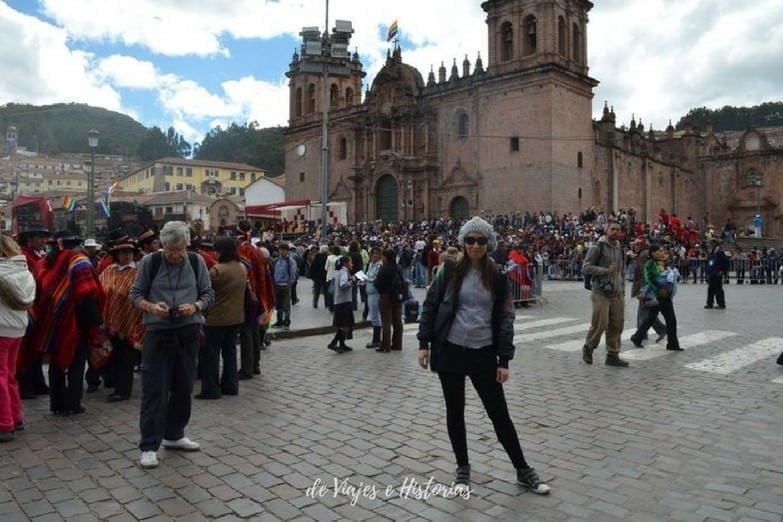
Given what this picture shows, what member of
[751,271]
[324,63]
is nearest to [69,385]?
[324,63]

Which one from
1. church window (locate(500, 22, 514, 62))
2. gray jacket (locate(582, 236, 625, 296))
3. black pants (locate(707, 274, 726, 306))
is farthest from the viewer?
church window (locate(500, 22, 514, 62))

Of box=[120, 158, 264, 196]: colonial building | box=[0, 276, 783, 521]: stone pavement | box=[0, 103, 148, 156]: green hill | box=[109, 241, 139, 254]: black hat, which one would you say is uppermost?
box=[0, 103, 148, 156]: green hill

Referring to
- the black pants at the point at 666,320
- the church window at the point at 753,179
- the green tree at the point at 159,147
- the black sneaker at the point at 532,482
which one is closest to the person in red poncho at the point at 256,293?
the black sneaker at the point at 532,482

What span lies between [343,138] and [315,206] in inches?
240

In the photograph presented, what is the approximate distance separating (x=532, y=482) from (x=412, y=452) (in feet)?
A: 3.65

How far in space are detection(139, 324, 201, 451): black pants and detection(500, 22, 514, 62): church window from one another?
37.7 metres

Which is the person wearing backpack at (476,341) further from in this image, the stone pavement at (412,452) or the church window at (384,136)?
the church window at (384,136)

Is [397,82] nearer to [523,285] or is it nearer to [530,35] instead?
[530,35]

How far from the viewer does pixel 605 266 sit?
27.6 ft

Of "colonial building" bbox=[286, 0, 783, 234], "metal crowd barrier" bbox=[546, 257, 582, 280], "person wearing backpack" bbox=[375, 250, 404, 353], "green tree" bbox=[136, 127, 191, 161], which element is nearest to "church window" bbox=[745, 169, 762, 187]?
"colonial building" bbox=[286, 0, 783, 234]

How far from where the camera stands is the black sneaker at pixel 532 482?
4176mm

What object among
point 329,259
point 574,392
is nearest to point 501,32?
point 329,259

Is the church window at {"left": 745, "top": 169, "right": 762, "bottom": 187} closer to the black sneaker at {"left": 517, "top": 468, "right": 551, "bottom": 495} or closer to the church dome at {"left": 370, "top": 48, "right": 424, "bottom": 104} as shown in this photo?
the church dome at {"left": 370, "top": 48, "right": 424, "bottom": 104}

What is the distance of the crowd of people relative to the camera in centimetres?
430
